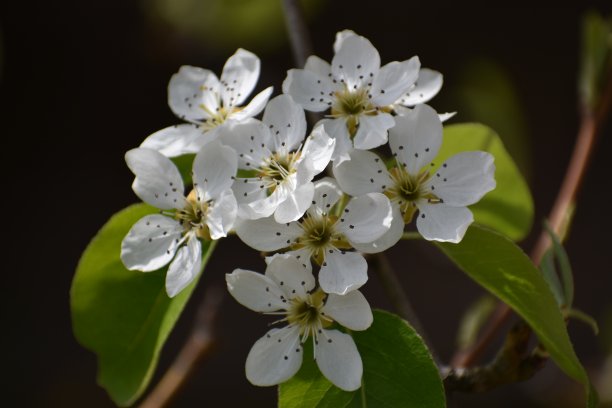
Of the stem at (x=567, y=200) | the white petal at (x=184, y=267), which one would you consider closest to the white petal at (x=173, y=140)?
the white petal at (x=184, y=267)

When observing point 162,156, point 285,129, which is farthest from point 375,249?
point 162,156

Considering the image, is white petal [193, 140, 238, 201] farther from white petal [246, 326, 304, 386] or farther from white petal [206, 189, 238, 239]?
white petal [246, 326, 304, 386]

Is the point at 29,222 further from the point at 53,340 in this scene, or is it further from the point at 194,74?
the point at 194,74

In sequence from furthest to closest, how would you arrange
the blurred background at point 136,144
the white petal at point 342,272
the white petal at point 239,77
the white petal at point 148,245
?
the blurred background at point 136,144 → the white petal at point 239,77 → the white petal at point 148,245 → the white petal at point 342,272

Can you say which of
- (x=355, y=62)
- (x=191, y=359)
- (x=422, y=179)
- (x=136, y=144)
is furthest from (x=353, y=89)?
(x=136, y=144)

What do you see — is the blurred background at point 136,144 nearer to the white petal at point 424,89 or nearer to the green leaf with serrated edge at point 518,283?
the white petal at point 424,89

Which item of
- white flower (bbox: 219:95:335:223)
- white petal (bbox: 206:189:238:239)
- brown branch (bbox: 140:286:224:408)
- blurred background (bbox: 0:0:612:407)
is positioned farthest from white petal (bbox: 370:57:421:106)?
blurred background (bbox: 0:0:612:407)
